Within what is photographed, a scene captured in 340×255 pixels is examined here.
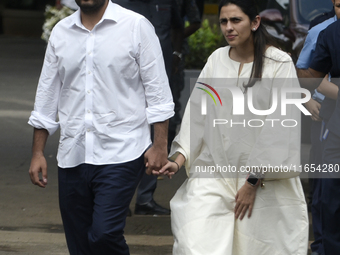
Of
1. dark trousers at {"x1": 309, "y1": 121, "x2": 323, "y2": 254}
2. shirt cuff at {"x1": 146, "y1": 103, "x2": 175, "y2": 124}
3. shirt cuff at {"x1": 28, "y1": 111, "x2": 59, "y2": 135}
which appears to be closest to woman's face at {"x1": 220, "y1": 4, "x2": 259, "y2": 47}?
shirt cuff at {"x1": 146, "y1": 103, "x2": 175, "y2": 124}

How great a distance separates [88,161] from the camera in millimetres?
3451

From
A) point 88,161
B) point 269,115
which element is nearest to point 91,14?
point 88,161

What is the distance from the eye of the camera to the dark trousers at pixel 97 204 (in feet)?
11.1

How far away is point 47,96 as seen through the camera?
3607 millimetres

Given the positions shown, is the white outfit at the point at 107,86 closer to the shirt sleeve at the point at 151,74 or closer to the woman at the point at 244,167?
the shirt sleeve at the point at 151,74

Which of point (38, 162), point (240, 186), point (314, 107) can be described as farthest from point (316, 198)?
point (38, 162)

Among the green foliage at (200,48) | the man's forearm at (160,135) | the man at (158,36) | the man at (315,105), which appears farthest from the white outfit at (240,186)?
the green foliage at (200,48)

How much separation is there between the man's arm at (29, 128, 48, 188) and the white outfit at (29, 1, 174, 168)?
14 centimetres

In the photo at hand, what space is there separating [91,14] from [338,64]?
1.38 metres

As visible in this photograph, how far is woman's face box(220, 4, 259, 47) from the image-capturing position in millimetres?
3486

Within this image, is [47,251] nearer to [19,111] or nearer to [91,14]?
[91,14]

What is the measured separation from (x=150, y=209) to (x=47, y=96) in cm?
211

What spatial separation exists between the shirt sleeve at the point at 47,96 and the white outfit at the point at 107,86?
3 cm

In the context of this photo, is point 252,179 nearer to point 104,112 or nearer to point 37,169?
point 104,112
